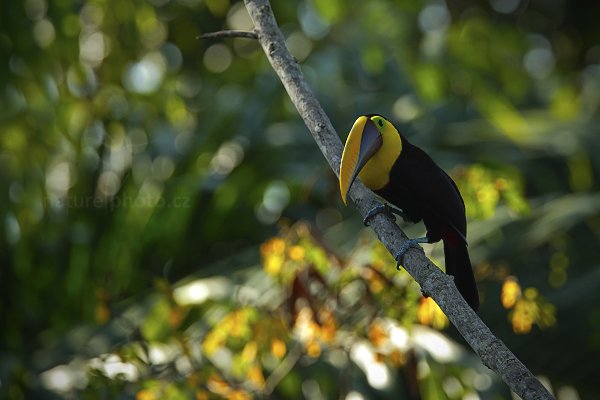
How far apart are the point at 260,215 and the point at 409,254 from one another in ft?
9.68

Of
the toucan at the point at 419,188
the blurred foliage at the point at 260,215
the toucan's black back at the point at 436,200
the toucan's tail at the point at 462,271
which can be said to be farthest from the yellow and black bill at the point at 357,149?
the blurred foliage at the point at 260,215

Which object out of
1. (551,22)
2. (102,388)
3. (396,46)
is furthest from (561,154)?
(551,22)

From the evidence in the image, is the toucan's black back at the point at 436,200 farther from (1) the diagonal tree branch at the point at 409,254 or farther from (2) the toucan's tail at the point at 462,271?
(1) the diagonal tree branch at the point at 409,254

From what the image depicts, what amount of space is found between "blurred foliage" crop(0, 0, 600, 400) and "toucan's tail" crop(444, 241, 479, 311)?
0.99 ft

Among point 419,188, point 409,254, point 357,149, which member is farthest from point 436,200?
point 409,254

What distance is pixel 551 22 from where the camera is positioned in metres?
10.1

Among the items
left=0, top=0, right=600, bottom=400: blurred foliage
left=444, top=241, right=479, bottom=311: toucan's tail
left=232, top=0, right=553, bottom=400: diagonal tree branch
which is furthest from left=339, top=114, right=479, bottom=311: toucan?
left=0, top=0, right=600, bottom=400: blurred foliage

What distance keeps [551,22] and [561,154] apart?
18.2 feet

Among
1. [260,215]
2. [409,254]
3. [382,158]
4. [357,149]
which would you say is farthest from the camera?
[260,215]

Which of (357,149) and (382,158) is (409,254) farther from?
(382,158)

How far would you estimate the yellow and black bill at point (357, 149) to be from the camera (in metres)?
2.55

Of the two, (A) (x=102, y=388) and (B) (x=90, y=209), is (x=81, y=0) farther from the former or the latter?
(A) (x=102, y=388)

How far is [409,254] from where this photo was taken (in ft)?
7.87

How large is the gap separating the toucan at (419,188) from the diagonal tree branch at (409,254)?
184mm
